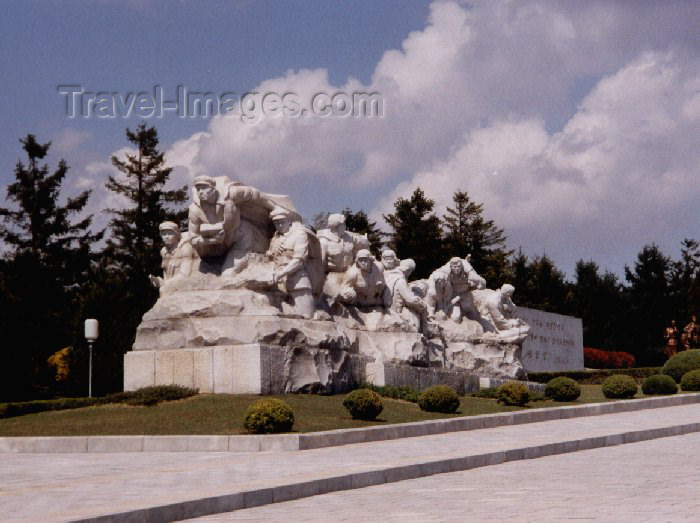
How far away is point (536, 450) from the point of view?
49.1 feet

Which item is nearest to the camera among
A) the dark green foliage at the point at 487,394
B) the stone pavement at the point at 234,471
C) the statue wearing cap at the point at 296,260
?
the stone pavement at the point at 234,471

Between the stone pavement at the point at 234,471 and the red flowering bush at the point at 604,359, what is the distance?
38.5 meters

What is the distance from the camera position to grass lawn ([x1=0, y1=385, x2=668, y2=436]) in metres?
17.0

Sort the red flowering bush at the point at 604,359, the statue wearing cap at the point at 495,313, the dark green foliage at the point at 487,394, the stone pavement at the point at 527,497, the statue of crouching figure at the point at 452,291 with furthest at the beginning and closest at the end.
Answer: the red flowering bush at the point at 604,359 < the statue wearing cap at the point at 495,313 < the statue of crouching figure at the point at 452,291 < the dark green foliage at the point at 487,394 < the stone pavement at the point at 527,497

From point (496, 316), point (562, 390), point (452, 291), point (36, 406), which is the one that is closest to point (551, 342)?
point (496, 316)

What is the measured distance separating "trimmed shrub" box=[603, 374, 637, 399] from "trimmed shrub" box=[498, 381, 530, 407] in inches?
164

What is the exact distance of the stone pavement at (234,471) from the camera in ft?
31.4

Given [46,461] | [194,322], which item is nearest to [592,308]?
[194,322]

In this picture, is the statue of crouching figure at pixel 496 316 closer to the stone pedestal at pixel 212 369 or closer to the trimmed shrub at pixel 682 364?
the trimmed shrub at pixel 682 364

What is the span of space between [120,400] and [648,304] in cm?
5885

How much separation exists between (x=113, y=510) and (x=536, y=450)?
7664 millimetres

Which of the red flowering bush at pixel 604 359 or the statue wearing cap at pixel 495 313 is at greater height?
the statue wearing cap at pixel 495 313

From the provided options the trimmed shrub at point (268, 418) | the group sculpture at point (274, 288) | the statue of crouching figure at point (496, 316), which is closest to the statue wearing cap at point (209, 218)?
the group sculpture at point (274, 288)

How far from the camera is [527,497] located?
1020 centimetres
